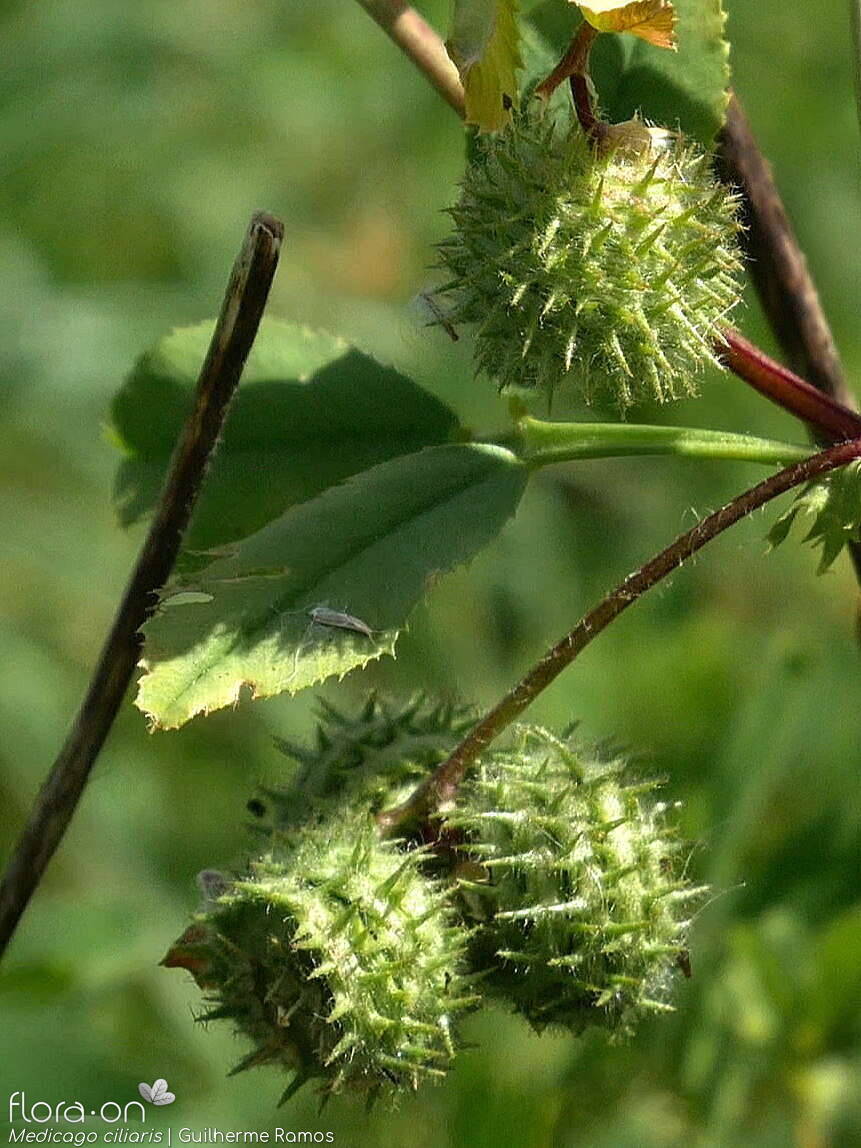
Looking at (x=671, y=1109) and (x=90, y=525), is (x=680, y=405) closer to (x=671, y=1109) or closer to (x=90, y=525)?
(x=90, y=525)

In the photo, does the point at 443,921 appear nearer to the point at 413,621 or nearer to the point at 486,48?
the point at 486,48

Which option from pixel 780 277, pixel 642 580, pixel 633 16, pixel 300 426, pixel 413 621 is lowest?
pixel 413 621

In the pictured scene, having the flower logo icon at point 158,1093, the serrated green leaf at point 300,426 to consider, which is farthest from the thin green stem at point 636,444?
the flower logo icon at point 158,1093

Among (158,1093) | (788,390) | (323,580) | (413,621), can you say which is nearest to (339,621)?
(323,580)

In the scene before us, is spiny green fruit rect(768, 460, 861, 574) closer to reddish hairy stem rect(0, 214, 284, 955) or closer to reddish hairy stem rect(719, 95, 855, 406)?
reddish hairy stem rect(719, 95, 855, 406)

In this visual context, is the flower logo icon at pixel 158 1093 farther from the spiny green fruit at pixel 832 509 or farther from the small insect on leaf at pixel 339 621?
the spiny green fruit at pixel 832 509

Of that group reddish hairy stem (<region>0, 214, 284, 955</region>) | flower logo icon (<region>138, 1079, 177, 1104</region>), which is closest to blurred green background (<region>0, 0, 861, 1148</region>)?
flower logo icon (<region>138, 1079, 177, 1104</region>)
